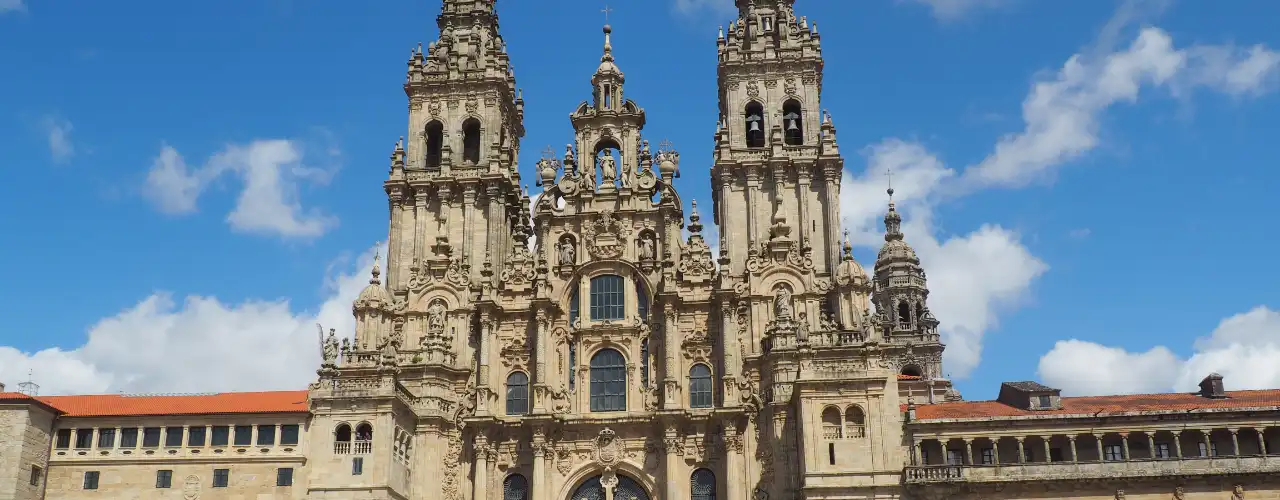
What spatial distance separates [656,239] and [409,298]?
42.8 feet

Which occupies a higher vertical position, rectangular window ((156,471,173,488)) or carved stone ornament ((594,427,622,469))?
carved stone ornament ((594,427,622,469))

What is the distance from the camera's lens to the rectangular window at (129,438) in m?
55.2

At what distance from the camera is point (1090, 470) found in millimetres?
54344

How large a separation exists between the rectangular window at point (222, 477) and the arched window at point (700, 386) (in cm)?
2180

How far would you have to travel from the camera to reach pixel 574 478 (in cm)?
5869

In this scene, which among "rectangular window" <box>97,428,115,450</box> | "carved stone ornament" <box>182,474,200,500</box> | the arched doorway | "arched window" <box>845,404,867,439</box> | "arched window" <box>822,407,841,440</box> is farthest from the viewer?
the arched doorway

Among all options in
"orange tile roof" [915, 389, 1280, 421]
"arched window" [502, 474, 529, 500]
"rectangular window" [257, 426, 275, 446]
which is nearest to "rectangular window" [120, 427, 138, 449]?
"rectangular window" [257, 426, 275, 446]

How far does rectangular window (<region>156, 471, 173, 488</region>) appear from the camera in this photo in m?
54.3

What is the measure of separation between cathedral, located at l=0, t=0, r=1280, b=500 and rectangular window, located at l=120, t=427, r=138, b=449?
122 mm

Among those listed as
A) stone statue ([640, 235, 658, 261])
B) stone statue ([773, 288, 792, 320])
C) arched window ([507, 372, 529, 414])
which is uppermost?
stone statue ([640, 235, 658, 261])

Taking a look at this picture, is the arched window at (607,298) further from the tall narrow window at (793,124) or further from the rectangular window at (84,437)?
the rectangular window at (84,437)

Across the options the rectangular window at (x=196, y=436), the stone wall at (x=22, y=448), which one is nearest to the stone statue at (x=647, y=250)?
the rectangular window at (x=196, y=436)

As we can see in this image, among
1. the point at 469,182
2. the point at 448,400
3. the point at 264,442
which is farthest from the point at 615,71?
the point at 264,442

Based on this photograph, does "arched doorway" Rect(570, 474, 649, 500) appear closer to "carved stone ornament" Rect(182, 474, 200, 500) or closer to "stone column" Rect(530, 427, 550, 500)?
"stone column" Rect(530, 427, 550, 500)
